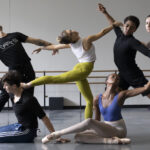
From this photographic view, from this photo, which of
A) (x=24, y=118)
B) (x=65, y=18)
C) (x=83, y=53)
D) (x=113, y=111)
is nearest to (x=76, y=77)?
(x=83, y=53)

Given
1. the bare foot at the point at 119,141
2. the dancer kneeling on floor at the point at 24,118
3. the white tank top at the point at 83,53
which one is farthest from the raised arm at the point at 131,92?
the dancer kneeling on floor at the point at 24,118

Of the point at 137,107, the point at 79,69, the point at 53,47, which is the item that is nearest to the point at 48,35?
the point at 137,107

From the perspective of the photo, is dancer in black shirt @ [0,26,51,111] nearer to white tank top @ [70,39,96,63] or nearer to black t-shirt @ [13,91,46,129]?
black t-shirt @ [13,91,46,129]

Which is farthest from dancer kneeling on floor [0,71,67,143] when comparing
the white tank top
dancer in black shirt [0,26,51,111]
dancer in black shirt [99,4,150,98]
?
dancer in black shirt [99,4,150,98]

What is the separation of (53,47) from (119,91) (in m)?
1.01

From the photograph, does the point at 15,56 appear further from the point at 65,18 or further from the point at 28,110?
the point at 65,18

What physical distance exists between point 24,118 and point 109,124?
3.15 ft

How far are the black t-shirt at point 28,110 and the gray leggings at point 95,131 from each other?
0.36 metres

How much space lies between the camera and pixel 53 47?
3.73 meters

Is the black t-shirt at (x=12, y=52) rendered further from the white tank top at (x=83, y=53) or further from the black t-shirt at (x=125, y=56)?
the black t-shirt at (x=125, y=56)

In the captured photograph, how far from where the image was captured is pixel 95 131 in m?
3.21

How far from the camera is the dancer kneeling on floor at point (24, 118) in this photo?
3295 mm

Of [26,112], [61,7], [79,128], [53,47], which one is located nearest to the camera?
[79,128]

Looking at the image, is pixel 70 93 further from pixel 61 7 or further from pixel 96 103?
pixel 96 103
